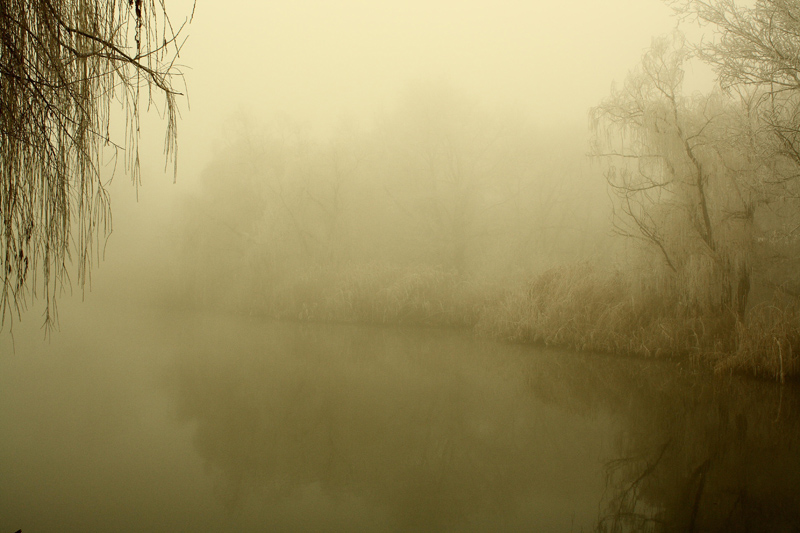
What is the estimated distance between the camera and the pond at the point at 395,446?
11.9ft

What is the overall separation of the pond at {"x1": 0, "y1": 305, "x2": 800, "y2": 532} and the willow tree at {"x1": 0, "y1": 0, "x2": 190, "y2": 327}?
2163mm

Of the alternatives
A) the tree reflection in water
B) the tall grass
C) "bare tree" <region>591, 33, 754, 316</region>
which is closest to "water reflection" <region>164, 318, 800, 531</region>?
the tree reflection in water

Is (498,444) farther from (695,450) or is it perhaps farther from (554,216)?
(554,216)

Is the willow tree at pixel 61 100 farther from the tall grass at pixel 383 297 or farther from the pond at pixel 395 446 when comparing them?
the tall grass at pixel 383 297

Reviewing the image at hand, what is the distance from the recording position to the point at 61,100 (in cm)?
261

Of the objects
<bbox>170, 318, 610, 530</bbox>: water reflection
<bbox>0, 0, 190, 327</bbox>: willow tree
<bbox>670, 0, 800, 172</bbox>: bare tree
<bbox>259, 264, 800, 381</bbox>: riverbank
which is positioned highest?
<bbox>670, 0, 800, 172</bbox>: bare tree

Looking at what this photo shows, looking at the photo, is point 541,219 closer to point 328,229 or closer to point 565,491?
point 328,229

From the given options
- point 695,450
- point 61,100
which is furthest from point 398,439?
point 61,100

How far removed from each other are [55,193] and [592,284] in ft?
29.1

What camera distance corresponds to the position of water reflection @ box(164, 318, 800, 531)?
12.1 feet

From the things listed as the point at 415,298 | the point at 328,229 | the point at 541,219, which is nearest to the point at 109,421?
the point at 415,298

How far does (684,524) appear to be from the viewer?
3.39 meters

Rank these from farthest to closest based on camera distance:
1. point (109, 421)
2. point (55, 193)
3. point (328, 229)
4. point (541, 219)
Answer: point (541, 219) < point (328, 229) < point (109, 421) < point (55, 193)

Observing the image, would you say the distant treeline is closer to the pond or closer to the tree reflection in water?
the tree reflection in water
